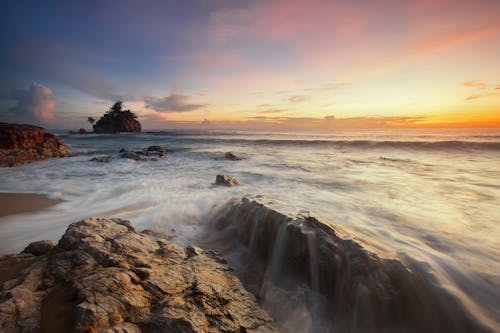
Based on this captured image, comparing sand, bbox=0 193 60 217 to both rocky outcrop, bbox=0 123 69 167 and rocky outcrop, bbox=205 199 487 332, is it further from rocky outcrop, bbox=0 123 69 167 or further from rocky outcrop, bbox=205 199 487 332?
rocky outcrop, bbox=0 123 69 167

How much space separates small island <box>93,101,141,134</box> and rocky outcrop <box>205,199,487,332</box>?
7431 centimetres

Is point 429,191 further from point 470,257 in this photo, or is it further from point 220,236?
point 220,236

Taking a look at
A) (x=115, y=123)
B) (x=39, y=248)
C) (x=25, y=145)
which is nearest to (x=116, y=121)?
(x=115, y=123)

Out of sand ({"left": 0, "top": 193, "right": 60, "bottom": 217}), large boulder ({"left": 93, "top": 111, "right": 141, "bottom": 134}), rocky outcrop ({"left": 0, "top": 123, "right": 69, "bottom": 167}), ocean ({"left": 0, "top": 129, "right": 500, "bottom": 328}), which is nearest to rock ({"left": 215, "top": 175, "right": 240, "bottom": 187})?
ocean ({"left": 0, "top": 129, "right": 500, "bottom": 328})

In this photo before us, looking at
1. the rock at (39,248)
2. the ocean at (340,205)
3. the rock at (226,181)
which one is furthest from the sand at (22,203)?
the rock at (226,181)

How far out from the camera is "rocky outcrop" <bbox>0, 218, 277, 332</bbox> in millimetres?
2035

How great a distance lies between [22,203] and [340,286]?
28.6 feet

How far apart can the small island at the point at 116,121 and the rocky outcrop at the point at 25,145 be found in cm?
5668

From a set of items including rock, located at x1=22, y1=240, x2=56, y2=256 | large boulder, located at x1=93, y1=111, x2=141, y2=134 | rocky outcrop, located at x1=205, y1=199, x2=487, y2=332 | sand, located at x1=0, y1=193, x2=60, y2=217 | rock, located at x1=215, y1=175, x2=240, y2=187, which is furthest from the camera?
large boulder, located at x1=93, y1=111, x2=141, y2=134

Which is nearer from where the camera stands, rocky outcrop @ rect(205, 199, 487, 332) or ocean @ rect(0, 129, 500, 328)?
rocky outcrop @ rect(205, 199, 487, 332)

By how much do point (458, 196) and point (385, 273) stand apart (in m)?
6.51

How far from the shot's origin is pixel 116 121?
67.7 metres

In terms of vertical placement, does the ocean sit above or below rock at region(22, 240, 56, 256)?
below

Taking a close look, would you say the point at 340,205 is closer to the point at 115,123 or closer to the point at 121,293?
the point at 121,293
